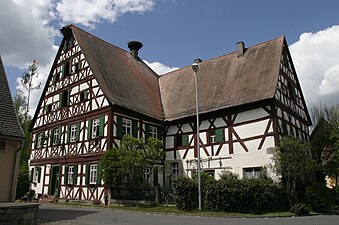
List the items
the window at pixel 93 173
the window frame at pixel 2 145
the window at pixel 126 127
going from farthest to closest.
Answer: the window at pixel 126 127
the window at pixel 93 173
the window frame at pixel 2 145

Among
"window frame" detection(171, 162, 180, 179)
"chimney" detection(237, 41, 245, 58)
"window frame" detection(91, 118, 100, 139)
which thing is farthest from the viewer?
"chimney" detection(237, 41, 245, 58)

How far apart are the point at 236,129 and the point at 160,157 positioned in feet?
19.1

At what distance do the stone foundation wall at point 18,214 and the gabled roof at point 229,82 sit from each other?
15.6 meters

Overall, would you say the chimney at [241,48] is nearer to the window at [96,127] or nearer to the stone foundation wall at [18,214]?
the window at [96,127]

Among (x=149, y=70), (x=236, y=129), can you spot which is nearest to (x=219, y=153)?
(x=236, y=129)

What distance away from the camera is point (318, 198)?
59.9ft

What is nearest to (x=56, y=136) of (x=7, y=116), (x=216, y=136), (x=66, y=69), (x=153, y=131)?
(x=66, y=69)

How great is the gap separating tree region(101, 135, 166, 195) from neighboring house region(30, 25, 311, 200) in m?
1.76

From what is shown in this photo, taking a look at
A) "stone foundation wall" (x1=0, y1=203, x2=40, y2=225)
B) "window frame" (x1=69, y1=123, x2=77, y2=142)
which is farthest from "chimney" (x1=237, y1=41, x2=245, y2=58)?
"stone foundation wall" (x1=0, y1=203, x2=40, y2=225)

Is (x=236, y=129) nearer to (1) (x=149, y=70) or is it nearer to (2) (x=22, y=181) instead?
(1) (x=149, y=70)

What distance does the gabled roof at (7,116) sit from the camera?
13766 mm

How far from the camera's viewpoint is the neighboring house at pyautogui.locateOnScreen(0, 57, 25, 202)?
13.6 m

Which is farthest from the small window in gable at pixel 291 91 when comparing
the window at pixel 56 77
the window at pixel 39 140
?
the window at pixel 39 140

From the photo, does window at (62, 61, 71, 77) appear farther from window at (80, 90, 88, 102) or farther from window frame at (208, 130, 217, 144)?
window frame at (208, 130, 217, 144)
